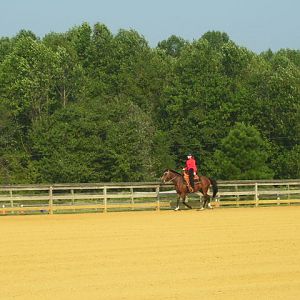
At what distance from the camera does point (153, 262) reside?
1066 centimetres

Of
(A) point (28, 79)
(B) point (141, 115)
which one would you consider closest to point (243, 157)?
(B) point (141, 115)

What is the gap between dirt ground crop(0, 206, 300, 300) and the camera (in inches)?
328

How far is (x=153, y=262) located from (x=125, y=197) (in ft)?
49.6

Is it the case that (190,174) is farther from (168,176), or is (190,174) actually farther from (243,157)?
(243,157)

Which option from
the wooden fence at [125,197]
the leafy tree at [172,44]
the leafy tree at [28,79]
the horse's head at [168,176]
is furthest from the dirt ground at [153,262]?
the leafy tree at [172,44]

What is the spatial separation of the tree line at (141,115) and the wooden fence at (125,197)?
17.2 meters

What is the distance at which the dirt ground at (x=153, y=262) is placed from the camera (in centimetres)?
834

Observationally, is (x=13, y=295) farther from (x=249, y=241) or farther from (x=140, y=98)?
(x=140, y=98)

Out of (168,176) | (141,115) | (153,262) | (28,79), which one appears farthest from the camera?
(141,115)

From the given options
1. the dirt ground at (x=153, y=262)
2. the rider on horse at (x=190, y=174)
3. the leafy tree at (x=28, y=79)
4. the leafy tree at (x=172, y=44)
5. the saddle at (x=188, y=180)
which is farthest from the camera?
the leafy tree at (x=172, y=44)

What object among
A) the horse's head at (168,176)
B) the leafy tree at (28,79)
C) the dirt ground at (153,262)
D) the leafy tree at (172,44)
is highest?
the leafy tree at (172,44)

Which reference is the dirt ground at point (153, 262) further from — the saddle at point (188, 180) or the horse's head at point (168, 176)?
the horse's head at point (168, 176)

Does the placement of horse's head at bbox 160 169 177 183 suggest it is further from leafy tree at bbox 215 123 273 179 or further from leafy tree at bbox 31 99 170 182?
leafy tree at bbox 31 99 170 182

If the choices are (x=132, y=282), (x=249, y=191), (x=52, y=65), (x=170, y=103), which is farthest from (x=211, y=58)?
(x=132, y=282)
